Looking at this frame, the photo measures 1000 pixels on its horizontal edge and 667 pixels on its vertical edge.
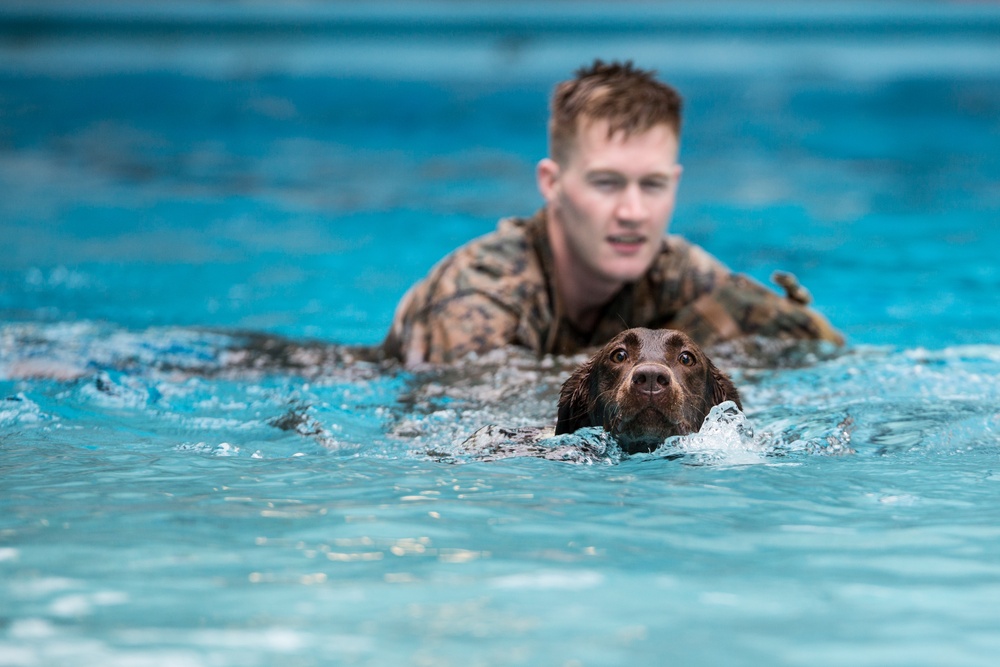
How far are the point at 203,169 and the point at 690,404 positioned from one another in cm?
1082

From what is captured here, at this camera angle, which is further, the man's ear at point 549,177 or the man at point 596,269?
the man's ear at point 549,177

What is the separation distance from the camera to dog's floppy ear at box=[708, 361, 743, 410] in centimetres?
431

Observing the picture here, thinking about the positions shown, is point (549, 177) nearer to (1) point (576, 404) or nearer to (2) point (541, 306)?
(2) point (541, 306)

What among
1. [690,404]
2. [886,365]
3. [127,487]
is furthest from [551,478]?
[886,365]

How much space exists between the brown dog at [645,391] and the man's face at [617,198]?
1597 millimetres

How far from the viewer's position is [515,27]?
17.2 meters

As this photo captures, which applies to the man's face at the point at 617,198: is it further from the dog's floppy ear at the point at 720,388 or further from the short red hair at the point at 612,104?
the dog's floppy ear at the point at 720,388

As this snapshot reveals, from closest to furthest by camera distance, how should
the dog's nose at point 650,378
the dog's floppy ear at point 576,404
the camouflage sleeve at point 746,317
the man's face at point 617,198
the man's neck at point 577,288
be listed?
the dog's nose at point 650,378, the dog's floppy ear at point 576,404, the man's face at point 617,198, the man's neck at point 577,288, the camouflage sleeve at point 746,317

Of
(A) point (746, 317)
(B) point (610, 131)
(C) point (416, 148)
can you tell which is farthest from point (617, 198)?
(C) point (416, 148)

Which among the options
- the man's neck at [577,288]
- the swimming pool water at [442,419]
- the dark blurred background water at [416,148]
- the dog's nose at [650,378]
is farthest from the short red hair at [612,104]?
the dark blurred background water at [416,148]

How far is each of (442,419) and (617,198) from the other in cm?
160

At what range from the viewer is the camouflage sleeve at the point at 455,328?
19.0 ft

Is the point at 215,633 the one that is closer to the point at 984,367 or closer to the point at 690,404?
the point at 690,404

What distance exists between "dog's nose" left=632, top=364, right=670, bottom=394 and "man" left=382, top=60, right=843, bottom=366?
1957 mm
